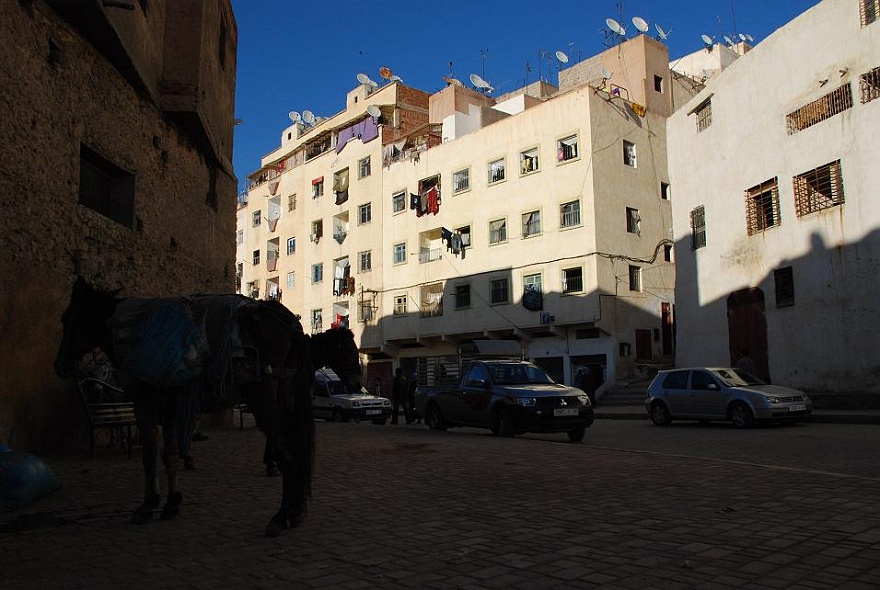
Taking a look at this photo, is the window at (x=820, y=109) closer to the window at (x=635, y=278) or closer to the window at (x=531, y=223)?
the window at (x=635, y=278)

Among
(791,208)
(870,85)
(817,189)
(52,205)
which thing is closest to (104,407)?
(52,205)

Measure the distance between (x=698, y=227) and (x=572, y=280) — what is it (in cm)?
772

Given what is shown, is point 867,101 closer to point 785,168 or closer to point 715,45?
point 785,168

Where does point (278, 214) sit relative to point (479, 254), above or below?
above

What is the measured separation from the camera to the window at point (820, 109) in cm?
2175

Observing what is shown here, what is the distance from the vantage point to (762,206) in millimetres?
25188

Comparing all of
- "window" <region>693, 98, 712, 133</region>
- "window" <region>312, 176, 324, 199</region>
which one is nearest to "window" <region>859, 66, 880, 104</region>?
"window" <region>693, 98, 712, 133</region>

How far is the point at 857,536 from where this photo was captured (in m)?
4.89

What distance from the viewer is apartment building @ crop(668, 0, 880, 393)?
2119 centimetres

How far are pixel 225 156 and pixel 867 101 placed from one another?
18.2 metres

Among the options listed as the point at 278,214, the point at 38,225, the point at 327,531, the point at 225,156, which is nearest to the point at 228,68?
the point at 225,156

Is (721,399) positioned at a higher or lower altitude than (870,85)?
lower

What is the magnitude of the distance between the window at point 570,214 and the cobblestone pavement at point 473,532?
26987 millimetres

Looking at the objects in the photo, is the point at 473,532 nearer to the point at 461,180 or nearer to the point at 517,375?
the point at 517,375
